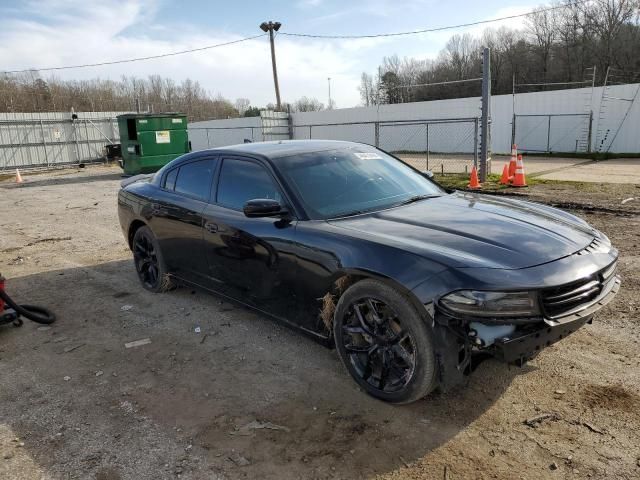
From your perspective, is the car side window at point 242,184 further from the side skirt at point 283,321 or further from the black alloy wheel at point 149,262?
the black alloy wheel at point 149,262

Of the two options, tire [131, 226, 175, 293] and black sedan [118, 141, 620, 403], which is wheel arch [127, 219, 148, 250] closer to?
tire [131, 226, 175, 293]

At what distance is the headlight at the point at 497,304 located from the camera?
2.55m

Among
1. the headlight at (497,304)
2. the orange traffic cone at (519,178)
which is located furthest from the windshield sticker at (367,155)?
the orange traffic cone at (519,178)

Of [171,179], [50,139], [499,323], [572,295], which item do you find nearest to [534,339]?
[499,323]

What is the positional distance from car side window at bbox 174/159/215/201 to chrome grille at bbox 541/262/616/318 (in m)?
2.93

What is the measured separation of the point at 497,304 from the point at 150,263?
3.95 metres

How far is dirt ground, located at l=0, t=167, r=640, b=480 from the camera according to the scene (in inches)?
100

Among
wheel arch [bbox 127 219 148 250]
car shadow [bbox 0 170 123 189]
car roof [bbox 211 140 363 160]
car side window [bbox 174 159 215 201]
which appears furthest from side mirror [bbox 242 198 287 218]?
car shadow [bbox 0 170 123 189]

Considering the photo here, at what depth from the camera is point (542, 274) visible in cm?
264

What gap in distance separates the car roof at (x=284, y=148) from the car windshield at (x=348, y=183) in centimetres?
9

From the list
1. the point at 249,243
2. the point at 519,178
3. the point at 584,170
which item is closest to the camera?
the point at 249,243

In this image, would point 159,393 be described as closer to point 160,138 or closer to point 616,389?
point 616,389

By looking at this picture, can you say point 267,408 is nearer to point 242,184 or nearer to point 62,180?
point 242,184

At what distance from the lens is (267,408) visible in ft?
10.1
